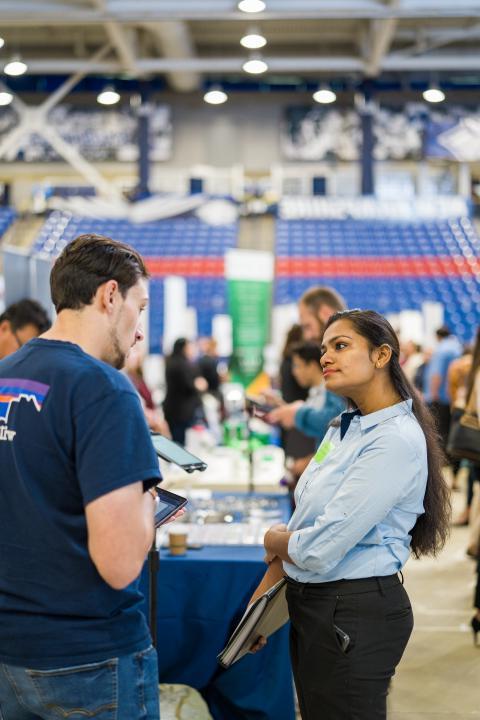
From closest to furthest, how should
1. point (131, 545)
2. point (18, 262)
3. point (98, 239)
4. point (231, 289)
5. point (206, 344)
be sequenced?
point (131, 545)
point (98, 239)
point (18, 262)
point (231, 289)
point (206, 344)

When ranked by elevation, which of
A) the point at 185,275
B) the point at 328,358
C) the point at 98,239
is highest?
the point at 185,275

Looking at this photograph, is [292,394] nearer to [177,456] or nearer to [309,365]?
[309,365]

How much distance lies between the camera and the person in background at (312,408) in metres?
3.52

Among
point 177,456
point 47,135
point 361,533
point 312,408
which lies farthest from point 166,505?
point 47,135

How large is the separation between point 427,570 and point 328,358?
3595 millimetres

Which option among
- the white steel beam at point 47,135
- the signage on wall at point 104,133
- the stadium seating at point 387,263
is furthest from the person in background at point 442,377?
the signage on wall at point 104,133

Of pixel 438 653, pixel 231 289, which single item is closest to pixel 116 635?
pixel 438 653

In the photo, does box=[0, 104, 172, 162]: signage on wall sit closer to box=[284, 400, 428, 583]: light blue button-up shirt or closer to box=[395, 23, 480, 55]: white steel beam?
box=[395, 23, 480, 55]: white steel beam

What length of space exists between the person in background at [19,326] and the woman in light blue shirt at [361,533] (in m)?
1.75

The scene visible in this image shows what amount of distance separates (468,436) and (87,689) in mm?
2805

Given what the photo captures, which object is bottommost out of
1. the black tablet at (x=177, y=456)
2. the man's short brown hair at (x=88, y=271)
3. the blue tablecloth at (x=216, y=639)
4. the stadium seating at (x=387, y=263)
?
the blue tablecloth at (x=216, y=639)

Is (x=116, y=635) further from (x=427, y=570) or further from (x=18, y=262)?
(x=427, y=570)

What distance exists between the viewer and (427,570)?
536cm

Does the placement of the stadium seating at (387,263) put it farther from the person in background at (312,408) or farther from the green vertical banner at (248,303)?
the person in background at (312,408)
